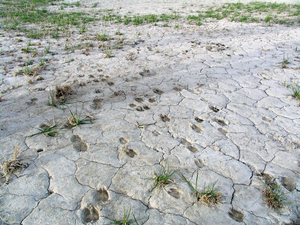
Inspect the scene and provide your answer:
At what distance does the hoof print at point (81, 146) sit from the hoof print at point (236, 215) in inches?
56.5

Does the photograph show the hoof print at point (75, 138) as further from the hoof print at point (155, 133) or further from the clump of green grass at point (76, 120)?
the hoof print at point (155, 133)

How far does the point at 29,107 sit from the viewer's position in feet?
9.35

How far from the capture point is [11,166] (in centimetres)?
198

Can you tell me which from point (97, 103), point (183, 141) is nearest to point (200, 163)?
point (183, 141)

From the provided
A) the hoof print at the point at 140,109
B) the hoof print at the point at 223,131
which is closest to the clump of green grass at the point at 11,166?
the hoof print at the point at 140,109

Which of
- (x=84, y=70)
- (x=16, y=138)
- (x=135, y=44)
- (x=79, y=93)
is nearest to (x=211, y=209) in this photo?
(x=16, y=138)

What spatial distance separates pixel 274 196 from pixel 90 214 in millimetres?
1450

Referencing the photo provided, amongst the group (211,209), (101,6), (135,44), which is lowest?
(211,209)

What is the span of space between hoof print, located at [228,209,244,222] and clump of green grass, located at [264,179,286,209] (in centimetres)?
27

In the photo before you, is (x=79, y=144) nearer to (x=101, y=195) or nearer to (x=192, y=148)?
(x=101, y=195)

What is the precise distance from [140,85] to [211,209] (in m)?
2.19

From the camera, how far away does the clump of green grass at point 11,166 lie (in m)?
1.92

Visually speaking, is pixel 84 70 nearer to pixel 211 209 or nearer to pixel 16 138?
pixel 16 138

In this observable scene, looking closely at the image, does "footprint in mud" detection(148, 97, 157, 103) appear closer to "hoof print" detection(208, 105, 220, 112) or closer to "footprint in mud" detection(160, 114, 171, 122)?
"footprint in mud" detection(160, 114, 171, 122)
